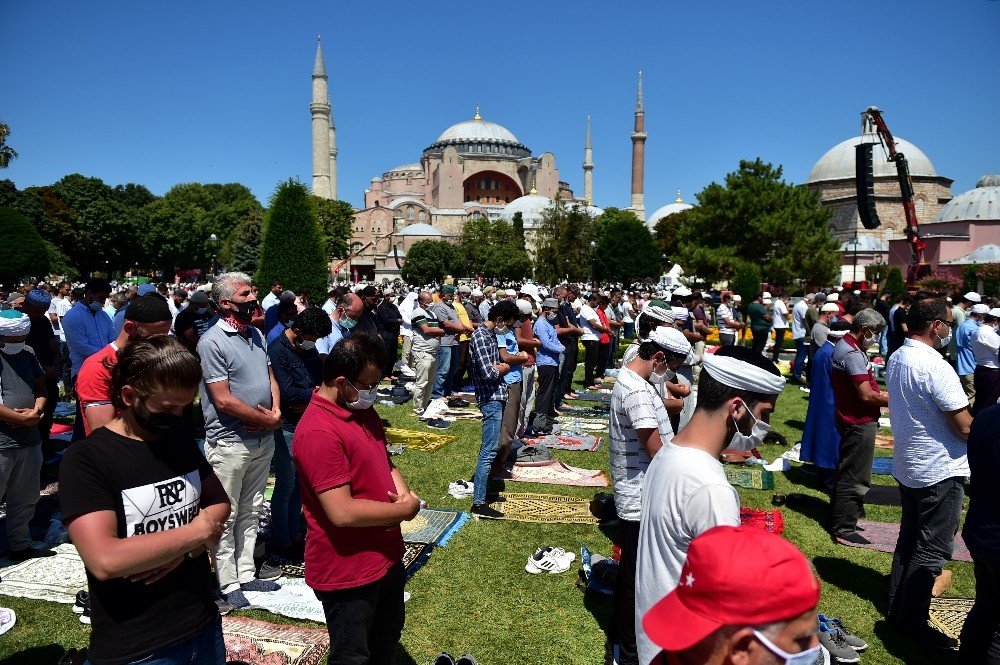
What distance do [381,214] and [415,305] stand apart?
7996 centimetres

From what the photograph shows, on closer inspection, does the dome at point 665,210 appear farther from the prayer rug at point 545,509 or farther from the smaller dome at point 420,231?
the prayer rug at point 545,509

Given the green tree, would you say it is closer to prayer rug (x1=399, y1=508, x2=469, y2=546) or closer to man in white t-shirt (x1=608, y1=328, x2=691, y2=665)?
prayer rug (x1=399, y1=508, x2=469, y2=546)

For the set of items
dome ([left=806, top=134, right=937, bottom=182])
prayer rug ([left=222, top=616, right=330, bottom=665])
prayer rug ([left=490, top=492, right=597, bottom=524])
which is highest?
dome ([left=806, top=134, right=937, bottom=182])

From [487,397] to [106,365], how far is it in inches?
118

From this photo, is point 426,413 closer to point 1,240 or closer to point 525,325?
point 525,325

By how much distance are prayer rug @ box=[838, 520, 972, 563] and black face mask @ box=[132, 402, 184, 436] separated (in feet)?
17.3

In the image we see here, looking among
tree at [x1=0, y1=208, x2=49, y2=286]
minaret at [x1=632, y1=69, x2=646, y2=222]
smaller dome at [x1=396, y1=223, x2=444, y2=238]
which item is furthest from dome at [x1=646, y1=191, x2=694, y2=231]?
tree at [x1=0, y1=208, x2=49, y2=286]

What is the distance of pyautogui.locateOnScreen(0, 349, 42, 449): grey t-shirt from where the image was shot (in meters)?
4.25

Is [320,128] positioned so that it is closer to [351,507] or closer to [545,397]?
[545,397]

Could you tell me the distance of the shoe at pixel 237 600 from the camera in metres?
4.05

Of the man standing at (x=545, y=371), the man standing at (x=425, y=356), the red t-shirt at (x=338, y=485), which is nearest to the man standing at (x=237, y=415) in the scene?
the red t-shirt at (x=338, y=485)

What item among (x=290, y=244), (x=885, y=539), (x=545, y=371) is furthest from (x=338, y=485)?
(x=290, y=244)

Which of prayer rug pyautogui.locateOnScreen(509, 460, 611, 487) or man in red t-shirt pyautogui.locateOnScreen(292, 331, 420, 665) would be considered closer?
man in red t-shirt pyautogui.locateOnScreen(292, 331, 420, 665)

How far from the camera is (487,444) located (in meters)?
5.48
